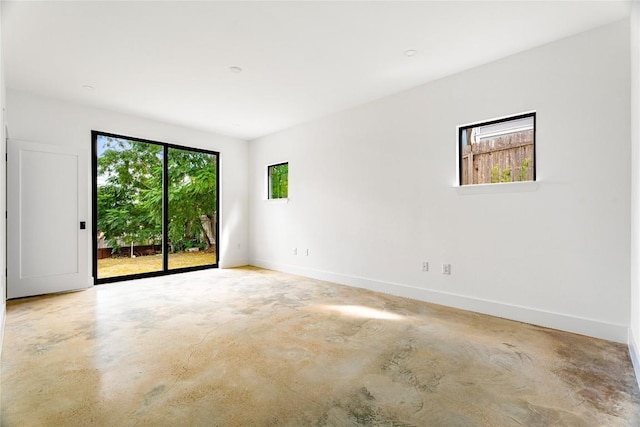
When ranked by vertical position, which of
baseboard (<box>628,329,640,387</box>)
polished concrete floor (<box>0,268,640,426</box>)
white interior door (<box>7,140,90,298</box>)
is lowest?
polished concrete floor (<box>0,268,640,426</box>)

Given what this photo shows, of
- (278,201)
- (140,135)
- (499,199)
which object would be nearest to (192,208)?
(140,135)

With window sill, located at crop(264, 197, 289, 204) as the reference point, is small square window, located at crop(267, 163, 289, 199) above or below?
above

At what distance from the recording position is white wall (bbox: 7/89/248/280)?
13.6 feet

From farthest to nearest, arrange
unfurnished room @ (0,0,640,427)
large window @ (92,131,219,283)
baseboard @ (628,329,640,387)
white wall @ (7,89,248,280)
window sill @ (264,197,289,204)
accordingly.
Result: 1. window sill @ (264,197,289,204)
2. large window @ (92,131,219,283)
3. white wall @ (7,89,248,280)
4. baseboard @ (628,329,640,387)
5. unfurnished room @ (0,0,640,427)

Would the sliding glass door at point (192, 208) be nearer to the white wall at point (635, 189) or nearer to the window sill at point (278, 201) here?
the window sill at point (278, 201)

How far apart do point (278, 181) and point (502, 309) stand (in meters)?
4.39

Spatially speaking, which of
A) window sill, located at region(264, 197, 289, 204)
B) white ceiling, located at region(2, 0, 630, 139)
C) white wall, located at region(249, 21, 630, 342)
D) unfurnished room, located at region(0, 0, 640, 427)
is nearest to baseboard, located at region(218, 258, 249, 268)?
unfurnished room, located at region(0, 0, 640, 427)

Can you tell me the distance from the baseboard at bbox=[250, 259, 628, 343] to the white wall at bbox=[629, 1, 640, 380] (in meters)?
0.19

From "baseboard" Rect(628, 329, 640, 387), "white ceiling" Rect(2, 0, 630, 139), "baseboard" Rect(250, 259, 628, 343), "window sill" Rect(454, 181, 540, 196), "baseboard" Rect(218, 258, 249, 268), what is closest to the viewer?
"baseboard" Rect(628, 329, 640, 387)

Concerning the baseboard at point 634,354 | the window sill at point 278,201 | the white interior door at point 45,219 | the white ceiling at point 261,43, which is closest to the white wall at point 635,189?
the baseboard at point 634,354

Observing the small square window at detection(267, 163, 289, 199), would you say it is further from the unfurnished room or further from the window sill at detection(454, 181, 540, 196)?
the window sill at detection(454, 181, 540, 196)

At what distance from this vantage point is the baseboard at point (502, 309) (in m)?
2.69

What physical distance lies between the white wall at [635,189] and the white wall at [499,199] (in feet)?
0.46

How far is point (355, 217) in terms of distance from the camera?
470 cm
